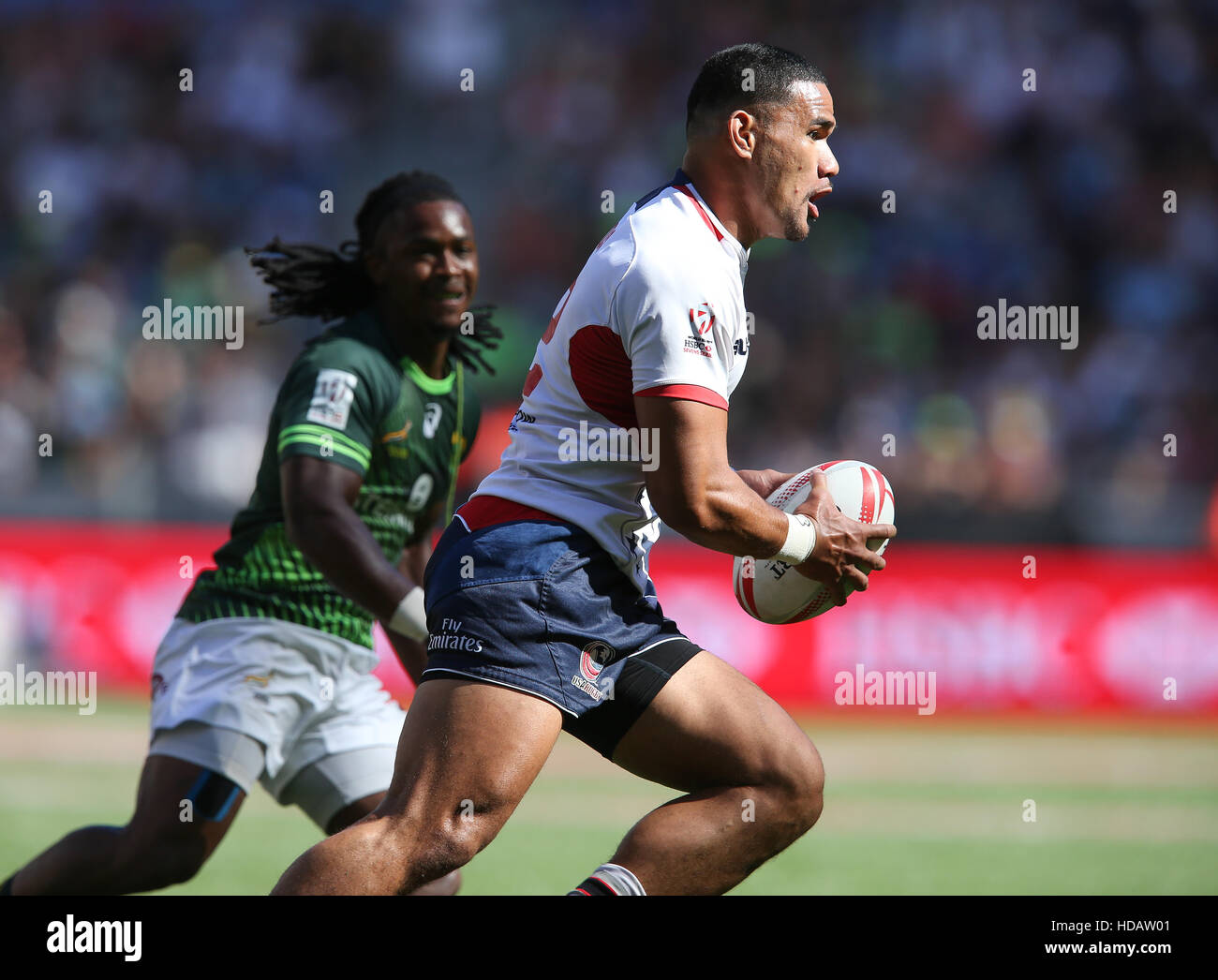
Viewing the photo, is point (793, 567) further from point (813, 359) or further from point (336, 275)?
point (813, 359)

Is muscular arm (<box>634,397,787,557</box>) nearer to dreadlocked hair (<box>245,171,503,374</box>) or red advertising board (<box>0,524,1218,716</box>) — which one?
dreadlocked hair (<box>245,171,503,374</box>)

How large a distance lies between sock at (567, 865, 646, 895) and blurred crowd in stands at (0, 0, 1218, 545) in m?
9.87

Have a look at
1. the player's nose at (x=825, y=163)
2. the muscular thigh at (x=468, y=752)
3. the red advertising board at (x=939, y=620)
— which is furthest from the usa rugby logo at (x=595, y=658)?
the red advertising board at (x=939, y=620)

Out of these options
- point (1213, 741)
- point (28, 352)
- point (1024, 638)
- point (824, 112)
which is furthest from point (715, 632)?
point (824, 112)

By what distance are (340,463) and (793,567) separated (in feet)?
5.25

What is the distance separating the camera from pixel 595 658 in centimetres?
400

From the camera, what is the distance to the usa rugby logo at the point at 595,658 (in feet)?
13.0

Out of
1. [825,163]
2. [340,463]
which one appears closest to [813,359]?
[340,463]

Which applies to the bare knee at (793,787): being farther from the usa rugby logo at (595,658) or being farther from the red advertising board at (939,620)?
the red advertising board at (939,620)

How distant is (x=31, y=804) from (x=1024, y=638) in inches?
Answer: 330

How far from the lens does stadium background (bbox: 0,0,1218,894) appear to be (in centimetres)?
1007

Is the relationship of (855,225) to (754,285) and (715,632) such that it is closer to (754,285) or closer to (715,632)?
(754,285)

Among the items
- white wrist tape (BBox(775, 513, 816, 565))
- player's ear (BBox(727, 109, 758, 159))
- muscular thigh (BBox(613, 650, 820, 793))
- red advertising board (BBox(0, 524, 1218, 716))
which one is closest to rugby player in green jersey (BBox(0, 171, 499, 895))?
muscular thigh (BBox(613, 650, 820, 793))

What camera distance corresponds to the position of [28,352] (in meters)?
15.5
